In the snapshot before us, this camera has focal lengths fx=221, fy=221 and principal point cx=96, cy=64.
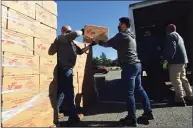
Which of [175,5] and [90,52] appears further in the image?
[175,5]

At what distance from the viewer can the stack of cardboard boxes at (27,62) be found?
8.87 ft

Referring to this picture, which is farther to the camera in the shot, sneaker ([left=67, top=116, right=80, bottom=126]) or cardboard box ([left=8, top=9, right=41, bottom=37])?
sneaker ([left=67, top=116, right=80, bottom=126])

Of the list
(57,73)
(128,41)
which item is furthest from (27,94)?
(128,41)

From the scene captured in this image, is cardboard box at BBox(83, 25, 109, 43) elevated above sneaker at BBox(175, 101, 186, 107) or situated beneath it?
elevated above

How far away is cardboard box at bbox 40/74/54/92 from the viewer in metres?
3.41

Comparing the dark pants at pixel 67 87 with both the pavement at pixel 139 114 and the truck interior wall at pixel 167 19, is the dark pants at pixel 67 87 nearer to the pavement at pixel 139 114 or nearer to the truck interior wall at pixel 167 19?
the pavement at pixel 139 114

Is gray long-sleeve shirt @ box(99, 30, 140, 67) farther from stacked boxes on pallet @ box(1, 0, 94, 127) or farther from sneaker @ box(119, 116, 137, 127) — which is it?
stacked boxes on pallet @ box(1, 0, 94, 127)

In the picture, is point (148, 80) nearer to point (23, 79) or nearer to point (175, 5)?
point (175, 5)

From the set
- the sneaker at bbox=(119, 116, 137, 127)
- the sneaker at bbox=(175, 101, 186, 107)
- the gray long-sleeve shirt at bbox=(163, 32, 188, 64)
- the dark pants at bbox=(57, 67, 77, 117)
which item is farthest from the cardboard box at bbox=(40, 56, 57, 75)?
the sneaker at bbox=(175, 101, 186, 107)

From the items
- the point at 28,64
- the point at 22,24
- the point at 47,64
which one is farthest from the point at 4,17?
the point at 47,64

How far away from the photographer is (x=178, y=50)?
5.17 metres

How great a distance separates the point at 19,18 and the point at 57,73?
53.2 inches

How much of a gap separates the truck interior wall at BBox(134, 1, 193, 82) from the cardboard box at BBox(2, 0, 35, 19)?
4048 mm

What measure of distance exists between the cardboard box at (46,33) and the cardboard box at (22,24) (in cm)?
8
